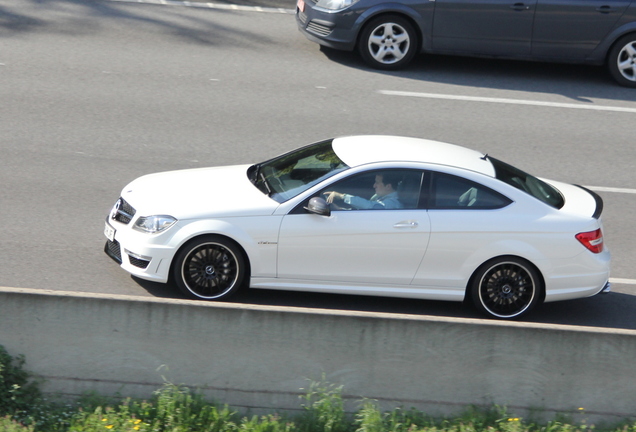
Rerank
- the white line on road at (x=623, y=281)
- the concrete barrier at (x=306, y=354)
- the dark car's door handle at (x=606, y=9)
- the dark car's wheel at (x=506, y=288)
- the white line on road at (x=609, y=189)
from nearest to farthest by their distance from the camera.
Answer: the concrete barrier at (x=306, y=354), the dark car's wheel at (x=506, y=288), the white line on road at (x=623, y=281), the white line on road at (x=609, y=189), the dark car's door handle at (x=606, y=9)

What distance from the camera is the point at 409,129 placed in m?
11.6

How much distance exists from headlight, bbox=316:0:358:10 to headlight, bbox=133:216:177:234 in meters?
7.21

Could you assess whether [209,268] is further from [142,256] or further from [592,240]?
[592,240]

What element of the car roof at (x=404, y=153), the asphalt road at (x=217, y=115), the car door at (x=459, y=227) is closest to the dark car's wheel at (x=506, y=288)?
the car door at (x=459, y=227)

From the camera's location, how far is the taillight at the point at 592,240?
7.39 meters

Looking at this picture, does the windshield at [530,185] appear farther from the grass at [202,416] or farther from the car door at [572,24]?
the car door at [572,24]

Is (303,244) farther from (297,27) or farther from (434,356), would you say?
(297,27)

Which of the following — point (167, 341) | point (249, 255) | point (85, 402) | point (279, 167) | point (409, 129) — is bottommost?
point (85, 402)

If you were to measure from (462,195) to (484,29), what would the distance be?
6.80 meters

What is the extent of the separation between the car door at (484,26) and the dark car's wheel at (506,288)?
22.8 ft

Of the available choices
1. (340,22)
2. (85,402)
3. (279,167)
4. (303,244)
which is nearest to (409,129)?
(340,22)

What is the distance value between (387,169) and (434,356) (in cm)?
191

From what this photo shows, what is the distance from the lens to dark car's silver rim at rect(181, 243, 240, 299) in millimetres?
7242

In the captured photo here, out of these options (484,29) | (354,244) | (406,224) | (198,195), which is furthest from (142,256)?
(484,29)
